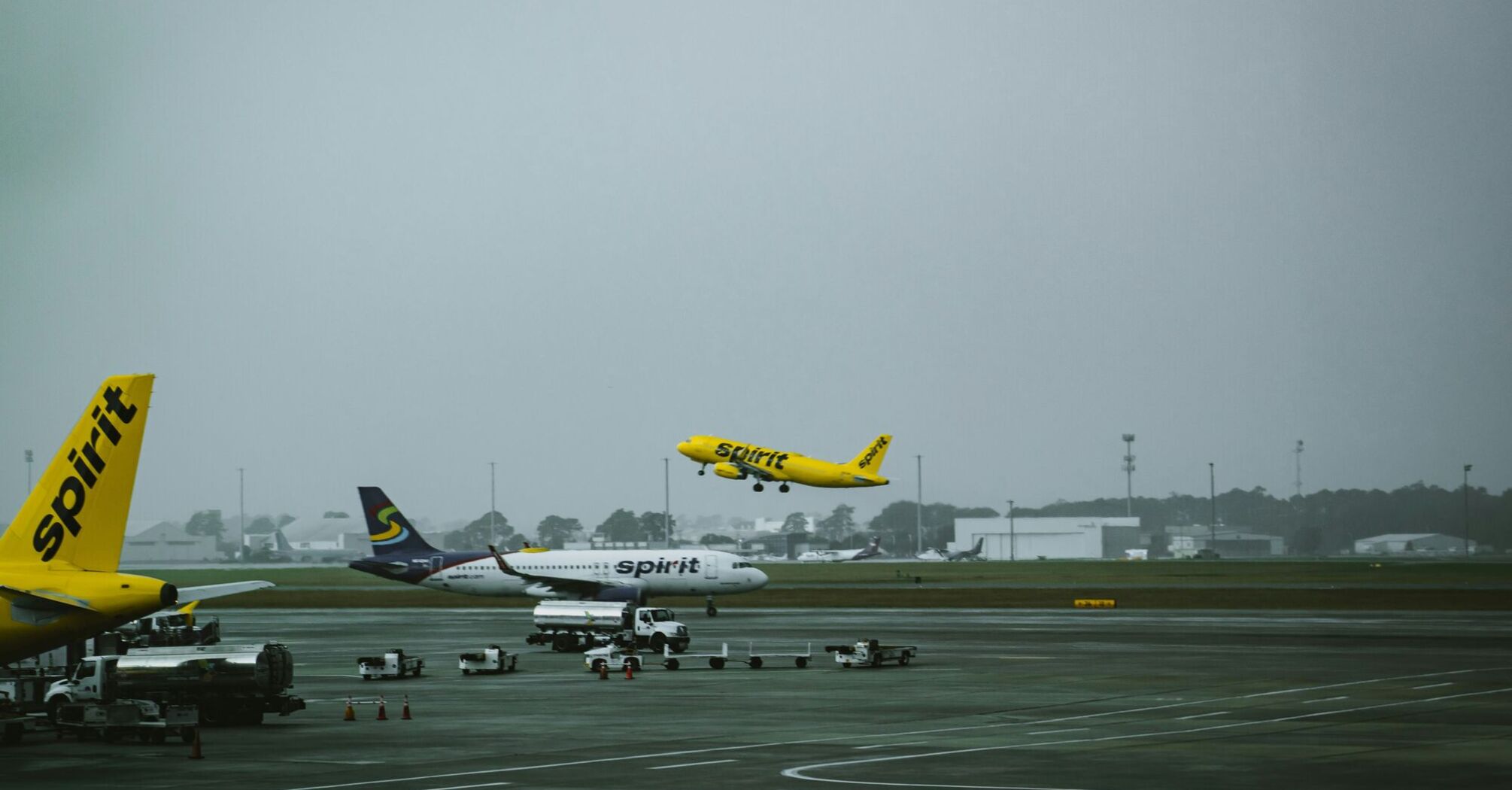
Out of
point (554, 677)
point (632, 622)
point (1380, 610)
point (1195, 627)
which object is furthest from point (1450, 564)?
point (554, 677)

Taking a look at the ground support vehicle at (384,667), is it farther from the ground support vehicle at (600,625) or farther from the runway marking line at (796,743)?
the runway marking line at (796,743)

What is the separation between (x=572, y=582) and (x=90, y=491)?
74.2 m

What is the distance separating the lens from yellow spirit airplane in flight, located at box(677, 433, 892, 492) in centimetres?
13600

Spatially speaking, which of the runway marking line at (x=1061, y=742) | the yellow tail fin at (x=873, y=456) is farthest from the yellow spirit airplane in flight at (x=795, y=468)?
the runway marking line at (x=1061, y=742)

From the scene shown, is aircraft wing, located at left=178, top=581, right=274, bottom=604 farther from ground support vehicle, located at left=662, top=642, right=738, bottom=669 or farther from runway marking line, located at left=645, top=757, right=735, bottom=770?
ground support vehicle, located at left=662, top=642, right=738, bottom=669

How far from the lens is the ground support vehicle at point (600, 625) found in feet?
236

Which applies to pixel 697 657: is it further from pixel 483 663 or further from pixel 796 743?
pixel 796 743

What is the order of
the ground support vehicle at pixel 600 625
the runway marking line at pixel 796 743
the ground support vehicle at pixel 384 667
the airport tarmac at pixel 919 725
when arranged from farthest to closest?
the ground support vehicle at pixel 600 625 < the ground support vehicle at pixel 384 667 < the airport tarmac at pixel 919 725 < the runway marking line at pixel 796 743

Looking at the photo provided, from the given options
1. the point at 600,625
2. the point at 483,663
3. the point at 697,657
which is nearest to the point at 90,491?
the point at 483,663

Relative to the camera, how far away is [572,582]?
10700 centimetres

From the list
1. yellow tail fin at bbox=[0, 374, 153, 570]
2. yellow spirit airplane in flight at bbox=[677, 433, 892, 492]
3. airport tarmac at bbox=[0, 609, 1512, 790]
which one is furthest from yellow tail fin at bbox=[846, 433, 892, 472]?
yellow tail fin at bbox=[0, 374, 153, 570]

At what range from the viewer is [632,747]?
36.9 m

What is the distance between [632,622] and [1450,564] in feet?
412

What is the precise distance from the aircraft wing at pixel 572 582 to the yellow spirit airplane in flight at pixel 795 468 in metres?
30.0
